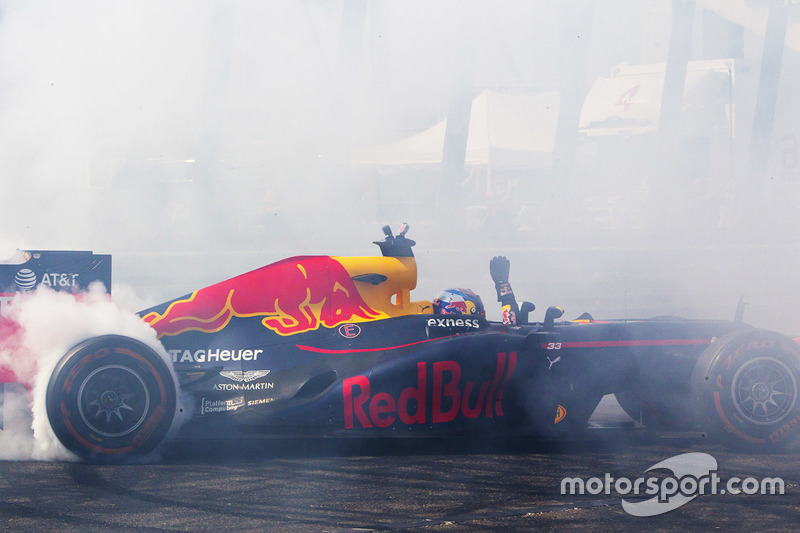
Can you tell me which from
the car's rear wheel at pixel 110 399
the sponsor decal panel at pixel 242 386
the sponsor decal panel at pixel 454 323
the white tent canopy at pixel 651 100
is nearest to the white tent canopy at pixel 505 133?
the white tent canopy at pixel 651 100

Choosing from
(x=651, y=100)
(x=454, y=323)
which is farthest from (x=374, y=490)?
(x=651, y=100)

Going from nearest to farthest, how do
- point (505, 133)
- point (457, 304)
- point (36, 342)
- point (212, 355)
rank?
point (36, 342)
point (212, 355)
point (457, 304)
point (505, 133)

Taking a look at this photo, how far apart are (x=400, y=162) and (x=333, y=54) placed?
221 inches

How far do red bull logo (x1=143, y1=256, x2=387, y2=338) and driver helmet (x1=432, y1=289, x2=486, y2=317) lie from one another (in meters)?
0.49

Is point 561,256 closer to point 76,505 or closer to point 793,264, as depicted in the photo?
point 793,264

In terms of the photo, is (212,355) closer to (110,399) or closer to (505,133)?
(110,399)

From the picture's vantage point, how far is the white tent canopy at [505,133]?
18234mm

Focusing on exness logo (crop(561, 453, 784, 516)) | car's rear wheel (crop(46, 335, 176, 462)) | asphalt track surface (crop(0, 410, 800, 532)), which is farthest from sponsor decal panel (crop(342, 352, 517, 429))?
car's rear wheel (crop(46, 335, 176, 462))

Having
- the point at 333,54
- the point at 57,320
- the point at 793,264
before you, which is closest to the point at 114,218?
the point at 333,54

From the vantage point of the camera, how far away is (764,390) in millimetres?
5367

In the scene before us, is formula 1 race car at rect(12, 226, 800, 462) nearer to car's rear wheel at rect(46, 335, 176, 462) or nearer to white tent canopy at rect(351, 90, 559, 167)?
car's rear wheel at rect(46, 335, 176, 462)

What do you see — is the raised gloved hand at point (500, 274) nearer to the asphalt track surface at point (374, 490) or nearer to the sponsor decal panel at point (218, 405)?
the asphalt track surface at point (374, 490)

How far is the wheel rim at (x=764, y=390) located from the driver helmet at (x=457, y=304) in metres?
1.59

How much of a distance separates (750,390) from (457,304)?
5.96ft
